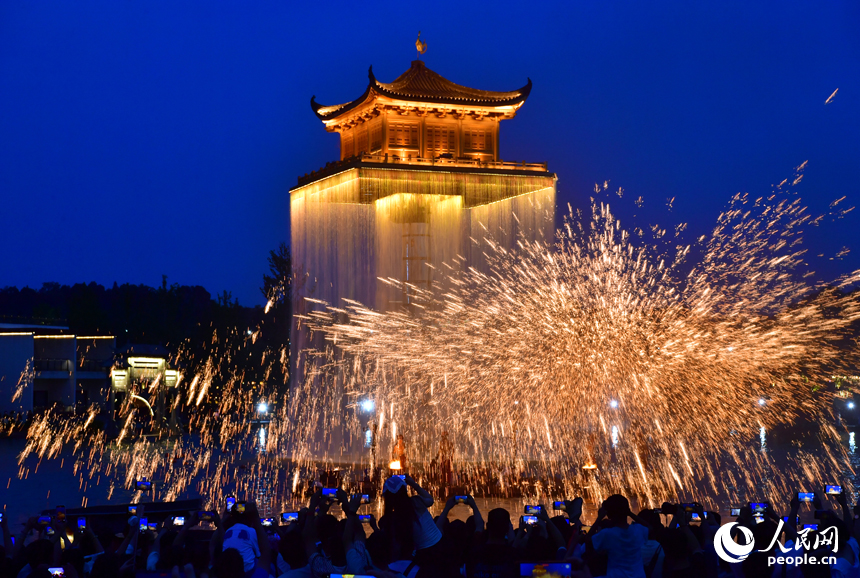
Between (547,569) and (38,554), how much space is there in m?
3.08

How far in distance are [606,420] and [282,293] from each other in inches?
1046

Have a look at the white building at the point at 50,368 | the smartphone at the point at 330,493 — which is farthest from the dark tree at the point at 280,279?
the smartphone at the point at 330,493

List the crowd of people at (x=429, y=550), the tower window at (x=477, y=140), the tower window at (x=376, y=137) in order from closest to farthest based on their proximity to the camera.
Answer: the crowd of people at (x=429, y=550)
the tower window at (x=376, y=137)
the tower window at (x=477, y=140)

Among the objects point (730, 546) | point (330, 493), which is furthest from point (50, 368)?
point (730, 546)

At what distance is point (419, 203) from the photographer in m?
29.2

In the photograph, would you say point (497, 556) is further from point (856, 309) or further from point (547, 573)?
point (856, 309)

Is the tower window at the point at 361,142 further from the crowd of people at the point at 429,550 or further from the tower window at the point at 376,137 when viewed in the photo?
the crowd of people at the point at 429,550

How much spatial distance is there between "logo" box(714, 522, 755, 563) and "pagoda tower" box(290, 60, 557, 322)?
905 inches

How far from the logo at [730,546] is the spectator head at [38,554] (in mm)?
4118

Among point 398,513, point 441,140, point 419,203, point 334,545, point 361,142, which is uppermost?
point 361,142

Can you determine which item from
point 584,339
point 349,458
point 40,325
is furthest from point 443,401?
point 40,325

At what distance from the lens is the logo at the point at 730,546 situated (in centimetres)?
569

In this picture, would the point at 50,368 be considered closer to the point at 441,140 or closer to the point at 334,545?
the point at 441,140

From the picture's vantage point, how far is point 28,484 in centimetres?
1952
